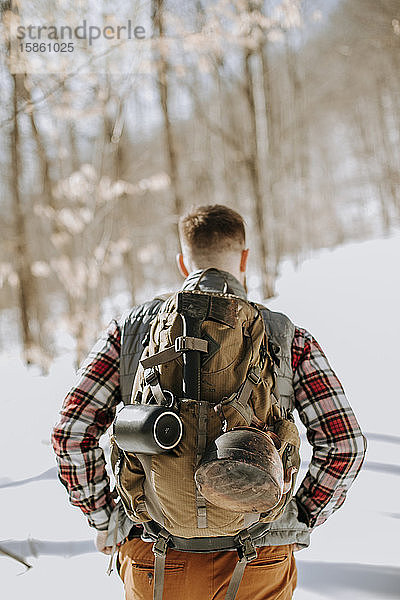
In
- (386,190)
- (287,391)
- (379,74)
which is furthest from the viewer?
(386,190)

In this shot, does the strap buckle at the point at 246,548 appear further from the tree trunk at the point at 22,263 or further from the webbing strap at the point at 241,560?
the tree trunk at the point at 22,263

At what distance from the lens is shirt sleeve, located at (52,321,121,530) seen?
147 cm

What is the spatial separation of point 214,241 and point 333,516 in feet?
7.81

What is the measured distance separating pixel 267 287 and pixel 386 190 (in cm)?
1392

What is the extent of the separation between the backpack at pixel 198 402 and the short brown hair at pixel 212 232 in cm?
30

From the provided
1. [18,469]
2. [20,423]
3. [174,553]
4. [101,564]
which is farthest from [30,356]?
[174,553]

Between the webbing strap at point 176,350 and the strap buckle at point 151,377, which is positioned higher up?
the webbing strap at point 176,350

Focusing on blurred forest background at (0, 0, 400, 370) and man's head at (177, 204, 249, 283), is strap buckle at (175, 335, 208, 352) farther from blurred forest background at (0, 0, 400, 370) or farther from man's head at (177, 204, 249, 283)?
blurred forest background at (0, 0, 400, 370)

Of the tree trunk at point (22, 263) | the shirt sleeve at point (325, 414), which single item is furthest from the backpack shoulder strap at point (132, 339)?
the tree trunk at point (22, 263)

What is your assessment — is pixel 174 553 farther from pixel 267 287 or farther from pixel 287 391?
pixel 267 287

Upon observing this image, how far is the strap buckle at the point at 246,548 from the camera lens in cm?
122

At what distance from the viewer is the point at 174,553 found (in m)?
1.26

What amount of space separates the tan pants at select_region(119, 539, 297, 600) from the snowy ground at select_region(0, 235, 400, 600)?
25.6 inches

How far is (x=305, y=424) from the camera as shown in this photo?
4.75ft
